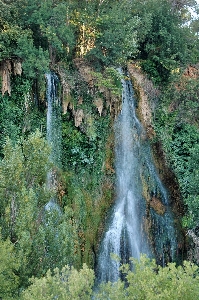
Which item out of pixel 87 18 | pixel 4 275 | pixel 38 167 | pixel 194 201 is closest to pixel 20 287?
pixel 4 275

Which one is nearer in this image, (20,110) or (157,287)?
(157,287)

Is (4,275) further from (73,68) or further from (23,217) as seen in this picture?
(73,68)

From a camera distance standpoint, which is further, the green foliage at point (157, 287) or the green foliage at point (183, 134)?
the green foliage at point (183, 134)

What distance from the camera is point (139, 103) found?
15.8 metres

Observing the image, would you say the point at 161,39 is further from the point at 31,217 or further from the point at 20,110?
the point at 31,217

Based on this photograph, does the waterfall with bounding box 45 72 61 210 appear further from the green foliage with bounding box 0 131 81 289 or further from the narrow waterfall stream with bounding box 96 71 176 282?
the green foliage with bounding box 0 131 81 289

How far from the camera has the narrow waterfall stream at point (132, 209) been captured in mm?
12508

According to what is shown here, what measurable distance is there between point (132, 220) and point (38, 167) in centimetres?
619

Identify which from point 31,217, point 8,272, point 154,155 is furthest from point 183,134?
point 8,272

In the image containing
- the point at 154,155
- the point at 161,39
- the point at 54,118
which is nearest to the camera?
the point at 54,118

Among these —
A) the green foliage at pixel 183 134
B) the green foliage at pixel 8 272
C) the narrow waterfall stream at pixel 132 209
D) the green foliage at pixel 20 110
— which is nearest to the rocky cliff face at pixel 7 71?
the green foliage at pixel 20 110

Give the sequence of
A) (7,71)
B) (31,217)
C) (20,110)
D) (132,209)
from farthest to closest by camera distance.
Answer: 1. (132,209)
2. (20,110)
3. (7,71)
4. (31,217)

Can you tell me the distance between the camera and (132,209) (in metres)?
13.6

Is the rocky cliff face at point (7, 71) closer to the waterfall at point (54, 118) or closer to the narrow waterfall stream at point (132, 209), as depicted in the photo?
the waterfall at point (54, 118)
